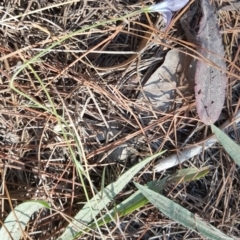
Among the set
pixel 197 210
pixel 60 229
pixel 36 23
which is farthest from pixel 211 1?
pixel 60 229

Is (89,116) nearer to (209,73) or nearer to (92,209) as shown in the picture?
(92,209)

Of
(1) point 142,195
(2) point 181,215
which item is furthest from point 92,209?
(2) point 181,215

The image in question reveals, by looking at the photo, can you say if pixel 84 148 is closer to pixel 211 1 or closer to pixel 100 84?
pixel 100 84

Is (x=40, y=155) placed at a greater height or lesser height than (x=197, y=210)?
greater

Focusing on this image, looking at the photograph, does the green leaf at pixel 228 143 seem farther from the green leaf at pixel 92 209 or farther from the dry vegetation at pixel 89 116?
the green leaf at pixel 92 209

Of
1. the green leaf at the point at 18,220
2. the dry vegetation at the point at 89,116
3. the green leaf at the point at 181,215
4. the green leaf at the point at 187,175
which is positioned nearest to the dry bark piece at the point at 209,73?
the dry vegetation at the point at 89,116

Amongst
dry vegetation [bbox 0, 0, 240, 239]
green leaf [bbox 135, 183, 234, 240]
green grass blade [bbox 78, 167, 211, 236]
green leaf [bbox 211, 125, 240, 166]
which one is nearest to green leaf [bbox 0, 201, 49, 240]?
dry vegetation [bbox 0, 0, 240, 239]

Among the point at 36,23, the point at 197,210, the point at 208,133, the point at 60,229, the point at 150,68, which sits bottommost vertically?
the point at 197,210
